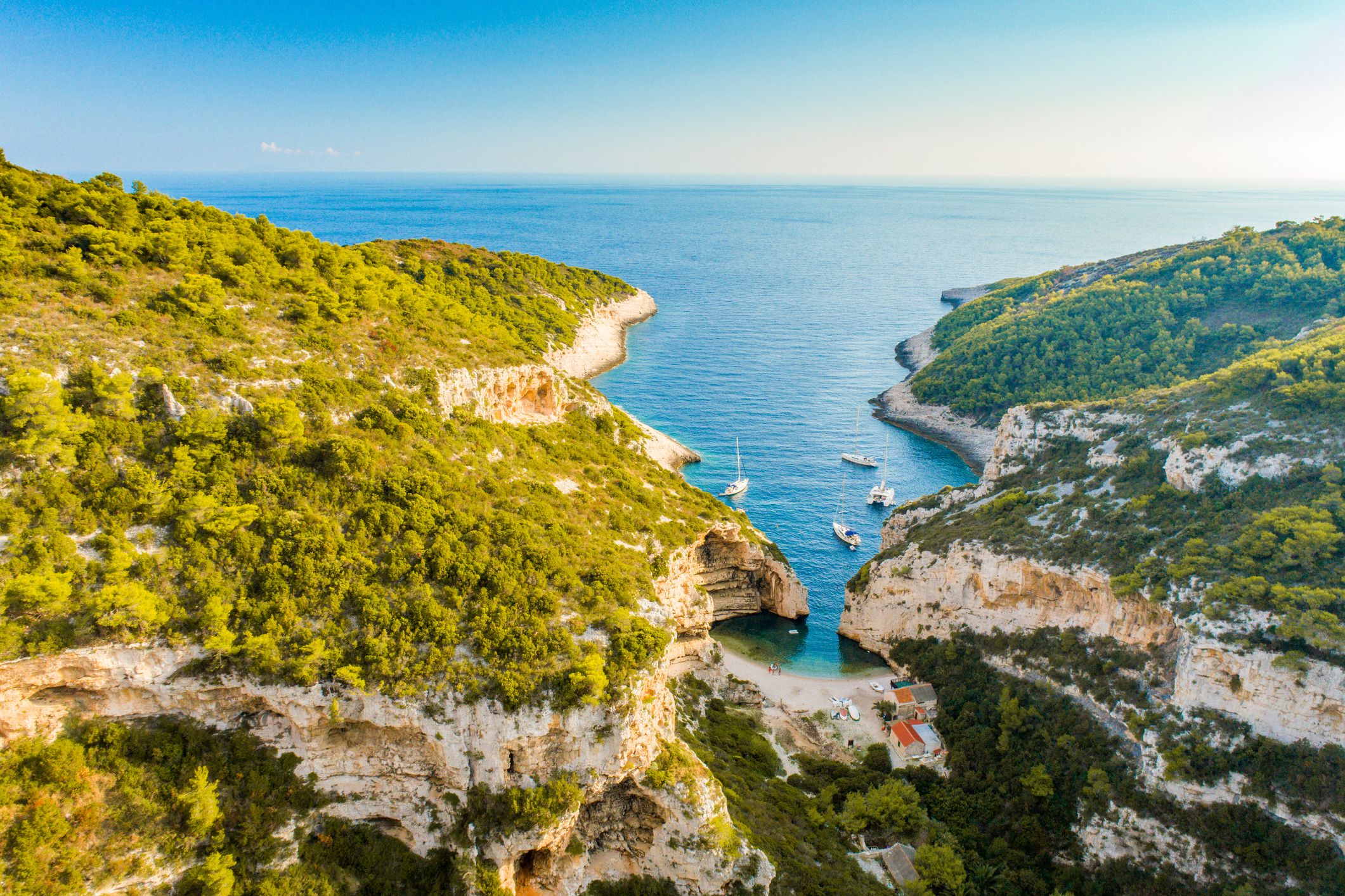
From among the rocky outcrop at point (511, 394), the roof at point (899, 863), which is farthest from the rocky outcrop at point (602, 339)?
the roof at point (899, 863)

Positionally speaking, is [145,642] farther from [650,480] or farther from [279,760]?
[650,480]

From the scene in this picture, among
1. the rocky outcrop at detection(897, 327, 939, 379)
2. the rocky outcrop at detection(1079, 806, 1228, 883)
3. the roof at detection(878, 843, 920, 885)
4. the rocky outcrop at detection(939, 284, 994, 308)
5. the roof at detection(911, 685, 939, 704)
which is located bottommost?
the roof at detection(878, 843, 920, 885)

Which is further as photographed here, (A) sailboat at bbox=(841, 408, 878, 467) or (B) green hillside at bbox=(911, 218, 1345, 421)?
(A) sailboat at bbox=(841, 408, 878, 467)

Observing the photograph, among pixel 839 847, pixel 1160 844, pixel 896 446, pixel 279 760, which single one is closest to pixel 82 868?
pixel 279 760

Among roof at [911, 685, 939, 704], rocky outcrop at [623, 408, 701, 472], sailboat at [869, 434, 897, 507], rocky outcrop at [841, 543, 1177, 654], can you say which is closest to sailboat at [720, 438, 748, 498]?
rocky outcrop at [623, 408, 701, 472]

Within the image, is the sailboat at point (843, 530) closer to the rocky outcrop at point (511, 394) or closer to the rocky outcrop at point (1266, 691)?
the rocky outcrop at point (511, 394)

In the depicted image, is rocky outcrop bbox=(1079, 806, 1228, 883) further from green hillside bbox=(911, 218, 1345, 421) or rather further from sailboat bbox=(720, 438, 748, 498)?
green hillside bbox=(911, 218, 1345, 421)

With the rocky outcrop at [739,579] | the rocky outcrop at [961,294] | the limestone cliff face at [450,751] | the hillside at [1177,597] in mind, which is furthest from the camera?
the rocky outcrop at [961,294]
